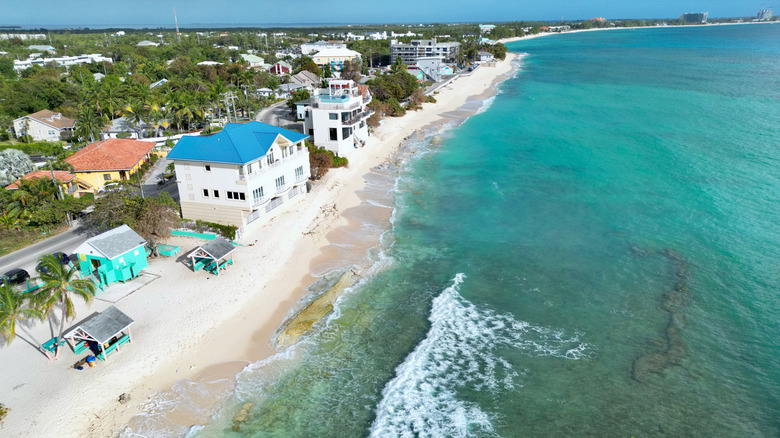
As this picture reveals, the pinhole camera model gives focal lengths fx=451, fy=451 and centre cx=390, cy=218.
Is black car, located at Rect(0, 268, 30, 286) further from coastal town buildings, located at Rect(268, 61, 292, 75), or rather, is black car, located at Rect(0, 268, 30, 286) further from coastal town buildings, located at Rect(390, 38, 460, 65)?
coastal town buildings, located at Rect(390, 38, 460, 65)

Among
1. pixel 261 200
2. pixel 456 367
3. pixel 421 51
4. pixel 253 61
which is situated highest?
pixel 421 51

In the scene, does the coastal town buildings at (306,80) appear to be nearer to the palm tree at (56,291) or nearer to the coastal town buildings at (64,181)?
the coastal town buildings at (64,181)

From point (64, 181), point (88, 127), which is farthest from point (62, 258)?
point (88, 127)

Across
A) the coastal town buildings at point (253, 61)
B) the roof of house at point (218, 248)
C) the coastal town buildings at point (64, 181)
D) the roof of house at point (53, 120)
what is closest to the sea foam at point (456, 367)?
the roof of house at point (218, 248)

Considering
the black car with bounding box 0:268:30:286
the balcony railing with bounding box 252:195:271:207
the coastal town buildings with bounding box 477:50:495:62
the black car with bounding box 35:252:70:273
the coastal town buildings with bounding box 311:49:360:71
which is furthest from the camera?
the coastal town buildings with bounding box 477:50:495:62

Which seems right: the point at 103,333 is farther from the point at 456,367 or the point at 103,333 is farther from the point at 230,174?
the point at 456,367

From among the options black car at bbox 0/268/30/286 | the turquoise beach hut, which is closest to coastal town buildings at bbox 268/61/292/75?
the turquoise beach hut

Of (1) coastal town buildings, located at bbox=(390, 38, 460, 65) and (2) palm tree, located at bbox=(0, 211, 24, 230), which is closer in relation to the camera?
(2) palm tree, located at bbox=(0, 211, 24, 230)
